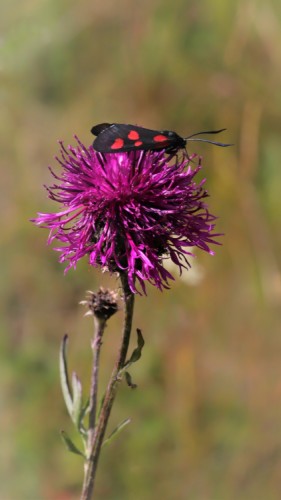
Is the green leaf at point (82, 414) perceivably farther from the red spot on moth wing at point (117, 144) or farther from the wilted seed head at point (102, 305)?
the red spot on moth wing at point (117, 144)

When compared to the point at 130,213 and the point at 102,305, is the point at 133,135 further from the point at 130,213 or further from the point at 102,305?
the point at 102,305

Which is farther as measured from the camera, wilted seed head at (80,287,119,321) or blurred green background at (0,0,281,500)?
blurred green background at (0,0,281,500)

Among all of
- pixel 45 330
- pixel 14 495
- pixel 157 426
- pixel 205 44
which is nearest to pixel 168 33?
pixel 205 44

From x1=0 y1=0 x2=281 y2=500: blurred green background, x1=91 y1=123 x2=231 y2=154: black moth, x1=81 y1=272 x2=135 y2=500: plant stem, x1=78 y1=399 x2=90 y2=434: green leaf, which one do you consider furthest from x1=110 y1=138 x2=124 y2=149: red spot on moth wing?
x1=0 y1=0 x2=281 y2=500: blurred green background

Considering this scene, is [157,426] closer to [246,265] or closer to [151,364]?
[151,364]

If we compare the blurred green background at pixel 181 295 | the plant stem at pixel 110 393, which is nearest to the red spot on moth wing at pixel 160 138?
the plant stem at pixel 110 393

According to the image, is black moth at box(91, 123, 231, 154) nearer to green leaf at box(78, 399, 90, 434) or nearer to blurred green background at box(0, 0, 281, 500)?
green leaf at box(78, 399, 90, 434)

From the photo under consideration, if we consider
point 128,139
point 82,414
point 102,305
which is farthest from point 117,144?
point 82,414
